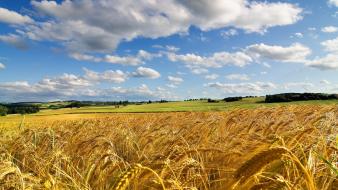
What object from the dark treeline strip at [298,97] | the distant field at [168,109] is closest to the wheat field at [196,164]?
the distant field at [168,109]

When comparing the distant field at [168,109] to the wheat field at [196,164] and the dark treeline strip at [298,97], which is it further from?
the wheat field at [196,164]

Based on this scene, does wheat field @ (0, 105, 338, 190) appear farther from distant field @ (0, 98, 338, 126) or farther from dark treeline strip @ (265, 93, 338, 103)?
dark treeline strip @ (265, 93, 338, 103)

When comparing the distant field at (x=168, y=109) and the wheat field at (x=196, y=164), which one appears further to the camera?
the distant field at (x=168, y=109)

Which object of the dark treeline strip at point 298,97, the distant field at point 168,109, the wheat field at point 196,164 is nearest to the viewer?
the wheat field at point 196,164

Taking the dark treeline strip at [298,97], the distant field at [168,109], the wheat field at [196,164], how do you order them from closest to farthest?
the wheat field at [196,164] < the distant field at [168,109] < the dark treeline strip at [298,97]

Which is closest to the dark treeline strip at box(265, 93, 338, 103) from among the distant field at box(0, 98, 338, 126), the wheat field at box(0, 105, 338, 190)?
the distant field at box(0, 98, 338, 126)

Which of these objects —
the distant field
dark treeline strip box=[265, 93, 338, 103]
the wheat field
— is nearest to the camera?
the wheat field

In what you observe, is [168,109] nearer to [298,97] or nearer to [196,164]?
[298,97]

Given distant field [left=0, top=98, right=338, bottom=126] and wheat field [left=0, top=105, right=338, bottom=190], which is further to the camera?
distant field [left=0, top=98, right=338, bottom=126]

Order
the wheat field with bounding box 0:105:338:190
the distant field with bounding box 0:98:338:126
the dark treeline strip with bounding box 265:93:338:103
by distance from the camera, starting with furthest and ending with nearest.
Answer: the dark treeline strip with bounding box 265:93:338:103 → the distant field with bounding box 0:98:338:126 → the wheat field with bounding box 0:105:338:190

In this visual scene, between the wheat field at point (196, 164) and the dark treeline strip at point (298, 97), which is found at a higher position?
the dark treeline strip at point (298, 97)

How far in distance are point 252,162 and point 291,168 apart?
1.06 meters

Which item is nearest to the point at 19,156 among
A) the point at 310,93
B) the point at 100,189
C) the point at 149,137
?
the point at 149,137

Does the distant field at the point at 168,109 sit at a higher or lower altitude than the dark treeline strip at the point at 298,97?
lower
